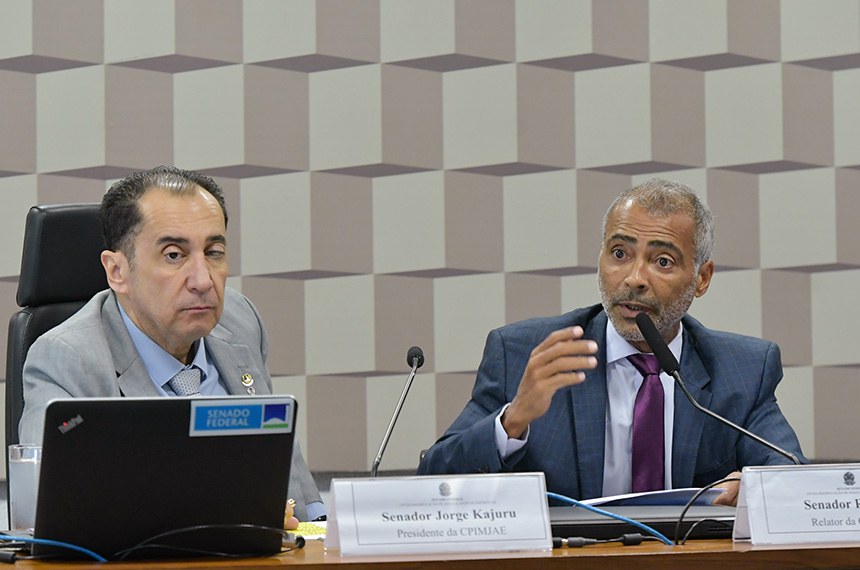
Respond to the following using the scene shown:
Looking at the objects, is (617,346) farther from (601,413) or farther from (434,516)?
(434,516)

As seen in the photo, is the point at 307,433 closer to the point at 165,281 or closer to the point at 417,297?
the point at 417,297

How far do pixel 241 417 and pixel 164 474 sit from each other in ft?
0.38

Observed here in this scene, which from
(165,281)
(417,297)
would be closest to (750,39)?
(417,297)

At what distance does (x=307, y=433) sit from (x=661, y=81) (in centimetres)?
159

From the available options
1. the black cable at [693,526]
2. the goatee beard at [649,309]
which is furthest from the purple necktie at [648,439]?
the black cable at [693,526]

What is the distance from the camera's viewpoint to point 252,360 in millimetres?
2775

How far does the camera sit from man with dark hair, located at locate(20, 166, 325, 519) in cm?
241

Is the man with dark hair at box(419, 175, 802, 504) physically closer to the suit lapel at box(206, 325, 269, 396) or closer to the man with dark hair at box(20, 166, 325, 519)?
the suit lapel at box(206, 325, 269, 396)

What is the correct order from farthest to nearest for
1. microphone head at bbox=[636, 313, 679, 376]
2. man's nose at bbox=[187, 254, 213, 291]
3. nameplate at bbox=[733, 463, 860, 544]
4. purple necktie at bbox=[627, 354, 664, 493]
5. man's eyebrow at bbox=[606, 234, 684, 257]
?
man's eyebrow at bbox=[606, 234, 684, 257], purple necktie at bbox=[627, 354, 664, 493], man's nose at bbox=[187, 254, 213, 291], microphone head at bbox=[636, 313, 679, 376], nameplate at bbox=[733, 463, 860, 544]

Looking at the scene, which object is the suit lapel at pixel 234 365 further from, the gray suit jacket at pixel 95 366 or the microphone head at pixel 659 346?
the microphone head at pixel 659 346

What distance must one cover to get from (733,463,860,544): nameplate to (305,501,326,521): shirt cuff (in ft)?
3.85

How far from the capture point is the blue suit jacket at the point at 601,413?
2.66 metres

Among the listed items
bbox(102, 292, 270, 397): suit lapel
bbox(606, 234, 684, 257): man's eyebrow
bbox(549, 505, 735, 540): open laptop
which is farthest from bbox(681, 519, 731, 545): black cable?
bbox(102, 292, 270, 397): suit lapel

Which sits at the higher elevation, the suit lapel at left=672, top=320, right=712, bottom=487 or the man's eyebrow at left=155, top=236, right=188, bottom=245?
the man's eyebrow at left=155, top=236, right=188, bottom=245
